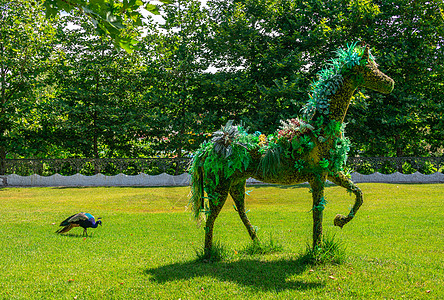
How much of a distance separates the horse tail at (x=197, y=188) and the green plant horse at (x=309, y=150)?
0.02m

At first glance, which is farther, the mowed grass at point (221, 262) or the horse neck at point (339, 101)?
the horse neck at point (339, 101)

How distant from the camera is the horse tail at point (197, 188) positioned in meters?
6.29

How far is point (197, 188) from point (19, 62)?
22.6 metres

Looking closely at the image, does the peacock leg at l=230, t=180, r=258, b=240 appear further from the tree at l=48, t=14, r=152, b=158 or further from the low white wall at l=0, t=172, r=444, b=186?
the tree at l=48, t=14, r=152, b=158

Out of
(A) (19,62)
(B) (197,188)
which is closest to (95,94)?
(A) (19,62)

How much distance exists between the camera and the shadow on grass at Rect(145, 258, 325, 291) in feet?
17.1

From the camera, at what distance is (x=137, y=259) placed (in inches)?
266

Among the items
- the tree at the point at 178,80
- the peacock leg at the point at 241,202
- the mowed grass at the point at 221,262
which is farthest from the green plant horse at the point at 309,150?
the tree at the point at 178,80

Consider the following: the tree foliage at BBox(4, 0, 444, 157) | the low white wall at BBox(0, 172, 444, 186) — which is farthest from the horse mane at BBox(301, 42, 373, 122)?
the low white wall at BBox(0, 172, 444, 186)

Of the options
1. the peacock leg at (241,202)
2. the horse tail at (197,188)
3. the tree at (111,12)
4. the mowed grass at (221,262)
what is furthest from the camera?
the peacock leg at (241,202)

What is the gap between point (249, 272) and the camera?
18.9 feet

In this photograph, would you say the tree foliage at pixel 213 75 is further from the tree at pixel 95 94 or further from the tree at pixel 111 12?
the tree at pixel 111 12

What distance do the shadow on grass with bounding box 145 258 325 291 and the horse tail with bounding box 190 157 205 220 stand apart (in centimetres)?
90

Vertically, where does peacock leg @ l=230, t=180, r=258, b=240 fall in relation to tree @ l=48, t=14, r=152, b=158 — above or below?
below
